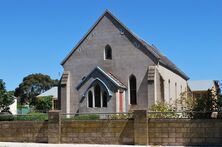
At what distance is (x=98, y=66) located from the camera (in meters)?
42.8

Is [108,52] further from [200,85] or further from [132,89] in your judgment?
[200,85]

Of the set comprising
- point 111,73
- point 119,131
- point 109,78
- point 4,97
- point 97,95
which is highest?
point 111,73

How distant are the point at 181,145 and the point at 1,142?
1036 cm

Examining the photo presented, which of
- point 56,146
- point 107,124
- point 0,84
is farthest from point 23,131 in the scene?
point 0,84

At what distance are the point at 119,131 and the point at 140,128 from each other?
1.21 m

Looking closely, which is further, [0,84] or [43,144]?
[0,84]

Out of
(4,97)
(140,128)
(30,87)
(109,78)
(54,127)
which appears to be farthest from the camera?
(30,87)

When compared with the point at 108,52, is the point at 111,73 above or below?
below

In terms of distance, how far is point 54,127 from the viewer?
23750mm

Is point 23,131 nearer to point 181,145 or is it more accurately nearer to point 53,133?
point 53,133

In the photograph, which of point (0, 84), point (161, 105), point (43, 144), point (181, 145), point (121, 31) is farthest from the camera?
point (121, 31)

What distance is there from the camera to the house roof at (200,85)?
8338cm

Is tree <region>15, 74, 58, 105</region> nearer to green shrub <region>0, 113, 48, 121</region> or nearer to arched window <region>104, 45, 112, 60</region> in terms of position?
arched window <region>104, 45, 112, 60</region>

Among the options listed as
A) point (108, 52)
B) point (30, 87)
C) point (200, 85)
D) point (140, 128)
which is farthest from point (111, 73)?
point (30, 87)
